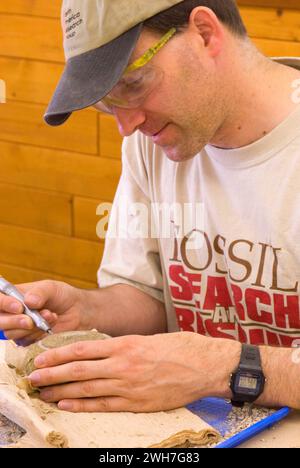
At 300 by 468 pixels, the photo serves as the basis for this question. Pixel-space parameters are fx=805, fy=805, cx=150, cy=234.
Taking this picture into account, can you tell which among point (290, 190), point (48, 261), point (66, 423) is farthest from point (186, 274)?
point (48, 261)

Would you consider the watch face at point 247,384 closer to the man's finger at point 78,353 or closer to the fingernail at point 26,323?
the man's finger at point 78,353

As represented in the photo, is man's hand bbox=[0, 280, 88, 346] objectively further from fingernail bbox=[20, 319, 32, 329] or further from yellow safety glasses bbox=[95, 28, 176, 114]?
yellow safety glasses bbox=[95, 28, 176, 114]


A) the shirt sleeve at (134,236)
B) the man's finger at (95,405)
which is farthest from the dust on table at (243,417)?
the shirt sleeve at (134,236)

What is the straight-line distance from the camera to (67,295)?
1700 millimetres

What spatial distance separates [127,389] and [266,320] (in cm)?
41

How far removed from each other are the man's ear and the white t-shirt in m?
0.20

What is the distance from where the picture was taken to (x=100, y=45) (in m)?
1.41

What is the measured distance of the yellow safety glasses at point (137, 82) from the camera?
1.42 meters

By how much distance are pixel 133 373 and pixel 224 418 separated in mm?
168

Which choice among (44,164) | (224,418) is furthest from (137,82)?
(44,164)

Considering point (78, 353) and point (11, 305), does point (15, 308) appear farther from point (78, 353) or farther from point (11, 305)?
point (78, 353)

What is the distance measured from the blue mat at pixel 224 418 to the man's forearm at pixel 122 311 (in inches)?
16.4

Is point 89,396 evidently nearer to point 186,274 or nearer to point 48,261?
point 186,274

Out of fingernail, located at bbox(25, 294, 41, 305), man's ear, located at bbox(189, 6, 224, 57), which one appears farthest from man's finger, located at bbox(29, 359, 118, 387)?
man's ear, located at bbox(189, 6, 224, 57)
